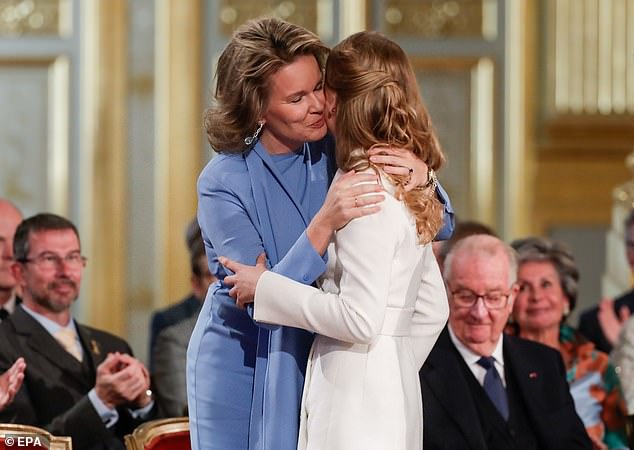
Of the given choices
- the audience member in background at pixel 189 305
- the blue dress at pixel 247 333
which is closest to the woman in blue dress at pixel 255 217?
the blue dress at pixel 247 333

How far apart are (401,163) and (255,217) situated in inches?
13.6

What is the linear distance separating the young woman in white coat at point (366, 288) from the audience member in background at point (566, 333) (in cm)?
150

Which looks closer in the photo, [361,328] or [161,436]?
[361,328]

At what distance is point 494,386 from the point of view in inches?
144

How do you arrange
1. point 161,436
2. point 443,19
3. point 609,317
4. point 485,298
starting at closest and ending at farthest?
point 161,436, point 485,298, point 609,317, point 443,19

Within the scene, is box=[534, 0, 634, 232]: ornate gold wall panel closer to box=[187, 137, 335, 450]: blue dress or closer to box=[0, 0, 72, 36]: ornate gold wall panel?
box=[0, 0, 72, 36]: ornate gold wall panel

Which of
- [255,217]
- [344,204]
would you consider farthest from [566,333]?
[344,204]

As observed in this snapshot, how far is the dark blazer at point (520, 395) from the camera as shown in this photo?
346cm

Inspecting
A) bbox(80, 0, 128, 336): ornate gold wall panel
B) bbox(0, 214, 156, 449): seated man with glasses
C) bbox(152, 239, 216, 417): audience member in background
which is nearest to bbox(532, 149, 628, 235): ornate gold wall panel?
bbox(80, 0, 128, 336): ornate gold wall panel

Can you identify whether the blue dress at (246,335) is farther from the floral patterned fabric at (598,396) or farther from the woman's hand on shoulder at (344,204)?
the floral patterned fabric at (598,396)

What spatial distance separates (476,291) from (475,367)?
21 centimetres

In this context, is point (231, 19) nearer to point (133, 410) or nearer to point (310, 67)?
point (133, 410)

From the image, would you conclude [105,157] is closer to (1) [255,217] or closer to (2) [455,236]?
(2) [455,236]

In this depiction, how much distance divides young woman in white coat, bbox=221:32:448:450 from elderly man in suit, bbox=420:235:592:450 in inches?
30.3
